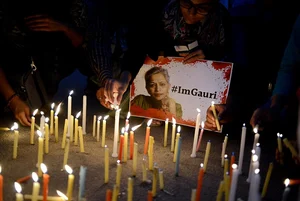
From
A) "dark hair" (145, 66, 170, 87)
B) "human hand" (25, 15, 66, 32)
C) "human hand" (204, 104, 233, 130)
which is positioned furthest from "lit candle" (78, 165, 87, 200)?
"human hand" (25, 15, 66, 32)

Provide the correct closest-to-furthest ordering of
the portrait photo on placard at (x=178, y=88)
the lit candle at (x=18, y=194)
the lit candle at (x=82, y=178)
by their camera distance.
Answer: the lit candle at (x=18, y=194), the lit candle at (x=82, y=178), the portrait photo on placard at (x=178, y=88)

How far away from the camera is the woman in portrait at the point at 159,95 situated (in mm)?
3998

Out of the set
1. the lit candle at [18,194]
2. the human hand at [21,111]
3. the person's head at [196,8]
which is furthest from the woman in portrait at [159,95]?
the lit candle at [18,194]

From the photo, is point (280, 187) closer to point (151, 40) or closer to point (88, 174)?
point (88, 174)

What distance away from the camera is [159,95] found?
4.04 metres

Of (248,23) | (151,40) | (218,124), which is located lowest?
(218,124)

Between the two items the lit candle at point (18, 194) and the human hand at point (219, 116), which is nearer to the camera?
the lit candle at point (18, 194)

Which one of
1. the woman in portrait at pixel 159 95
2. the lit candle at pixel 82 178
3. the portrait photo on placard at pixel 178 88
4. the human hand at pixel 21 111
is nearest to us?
the lit candle at pixel 82 178

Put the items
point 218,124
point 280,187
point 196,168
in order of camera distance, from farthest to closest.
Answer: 1. point 218,124
2. point 196,168
3. point 280,187

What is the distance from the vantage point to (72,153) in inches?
126

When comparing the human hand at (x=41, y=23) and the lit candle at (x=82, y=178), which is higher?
the human hand at (x=41, y=23)

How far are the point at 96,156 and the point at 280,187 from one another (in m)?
1.52

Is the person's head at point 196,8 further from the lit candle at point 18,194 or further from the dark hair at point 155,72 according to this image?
the lit candle at point 18,194

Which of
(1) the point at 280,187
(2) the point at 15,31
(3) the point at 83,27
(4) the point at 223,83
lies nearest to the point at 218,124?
(4) the point at 223,83
